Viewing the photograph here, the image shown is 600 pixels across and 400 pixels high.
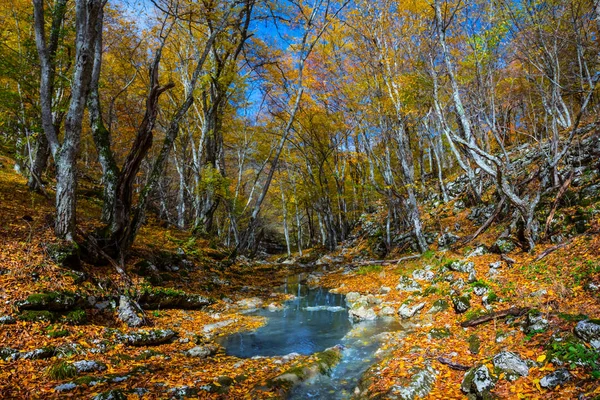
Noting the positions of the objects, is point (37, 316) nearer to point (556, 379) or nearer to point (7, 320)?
point (7, 320)

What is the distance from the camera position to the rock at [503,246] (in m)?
9.36

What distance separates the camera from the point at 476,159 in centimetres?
945

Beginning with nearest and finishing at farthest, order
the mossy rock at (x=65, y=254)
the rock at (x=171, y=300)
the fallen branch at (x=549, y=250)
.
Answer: the mossy rock at (x=65, y=254)
the fallen branch at (x=549, y=250)
the rock at (x=171, y=300)

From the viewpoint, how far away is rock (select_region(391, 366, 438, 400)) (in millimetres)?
4348

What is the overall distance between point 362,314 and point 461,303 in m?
3.10

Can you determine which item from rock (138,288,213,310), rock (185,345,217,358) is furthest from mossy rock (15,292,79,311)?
rock (185,345,217,358)

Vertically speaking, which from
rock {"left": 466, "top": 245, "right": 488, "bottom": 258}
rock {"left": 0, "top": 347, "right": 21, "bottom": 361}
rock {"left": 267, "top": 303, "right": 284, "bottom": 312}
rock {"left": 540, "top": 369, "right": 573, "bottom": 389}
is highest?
rock {"left": 466, "top": 245, "right": 488, "bottom": 258}

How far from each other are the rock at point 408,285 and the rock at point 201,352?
21.4ft

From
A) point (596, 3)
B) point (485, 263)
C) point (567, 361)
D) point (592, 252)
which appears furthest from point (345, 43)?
point (567, 361)

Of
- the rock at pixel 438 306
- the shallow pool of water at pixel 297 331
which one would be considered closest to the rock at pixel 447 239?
the shallow pool of water at pixel 297 331

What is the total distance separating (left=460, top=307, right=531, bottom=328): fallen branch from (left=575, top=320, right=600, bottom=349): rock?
1.41m

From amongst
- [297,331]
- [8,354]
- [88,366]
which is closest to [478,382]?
[297,331]

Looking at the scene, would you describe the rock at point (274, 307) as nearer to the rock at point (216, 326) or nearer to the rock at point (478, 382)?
the rock at point (216, 326)

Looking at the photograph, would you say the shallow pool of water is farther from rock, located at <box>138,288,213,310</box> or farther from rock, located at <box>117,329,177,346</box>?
rock, located at <box>138,288,213,310</box>
